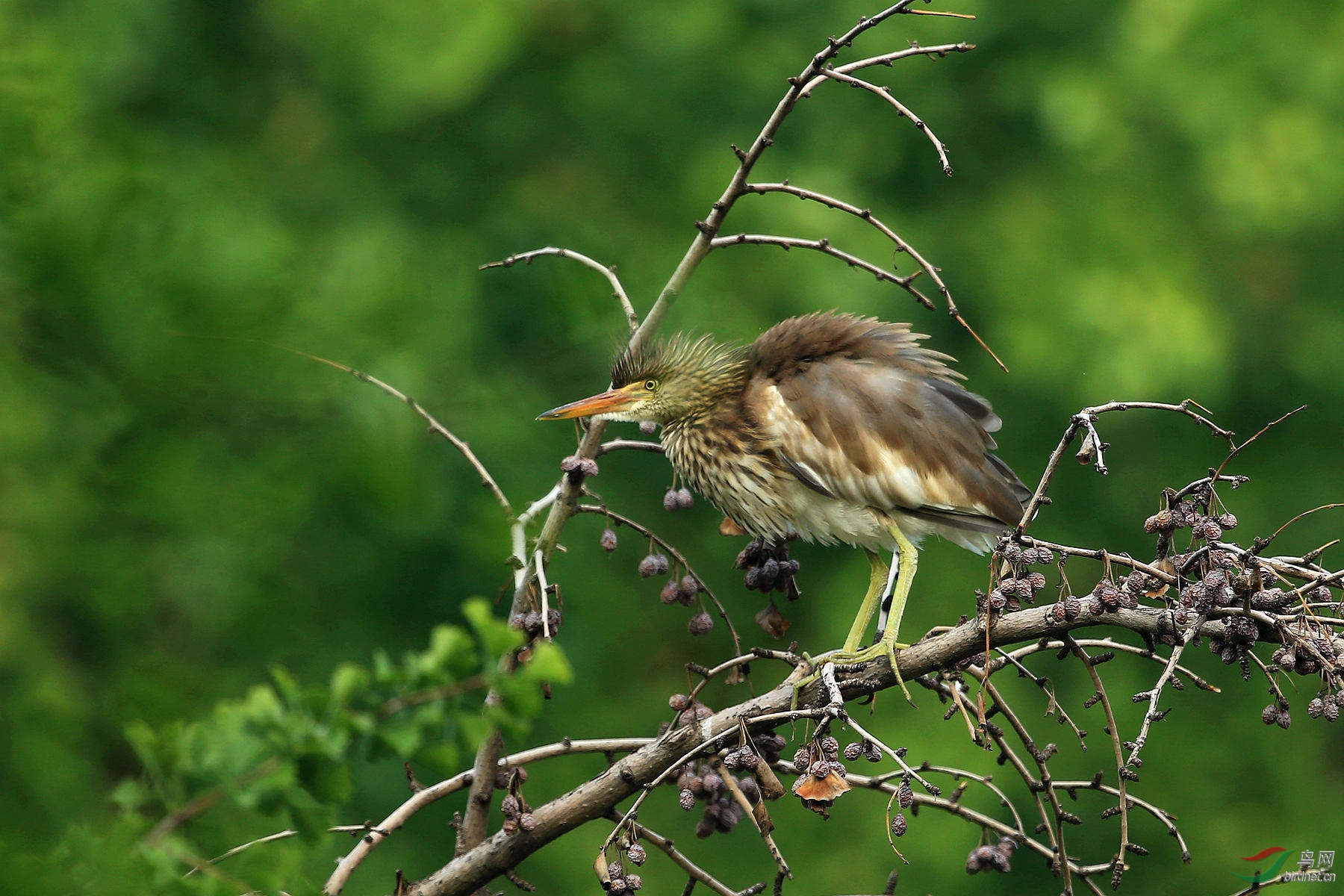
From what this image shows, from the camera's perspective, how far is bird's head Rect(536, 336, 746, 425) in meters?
3.65

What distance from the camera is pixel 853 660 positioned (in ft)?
9.16

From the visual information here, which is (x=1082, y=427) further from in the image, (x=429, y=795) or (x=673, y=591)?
(x=429, y=795)

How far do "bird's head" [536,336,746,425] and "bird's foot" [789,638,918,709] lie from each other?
92cm

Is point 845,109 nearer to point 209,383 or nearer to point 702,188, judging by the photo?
point 702,188

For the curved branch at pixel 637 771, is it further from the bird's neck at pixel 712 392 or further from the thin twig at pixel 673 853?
the bird's neck at pixel 712 392

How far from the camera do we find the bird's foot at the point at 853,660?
7.68 ft

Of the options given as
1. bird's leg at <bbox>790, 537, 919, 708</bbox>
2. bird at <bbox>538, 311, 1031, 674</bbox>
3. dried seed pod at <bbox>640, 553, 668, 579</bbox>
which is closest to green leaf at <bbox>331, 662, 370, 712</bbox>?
bird's leg at <bbox>790, 537, 919, 708</bbox>

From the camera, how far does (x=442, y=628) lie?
1.25 m

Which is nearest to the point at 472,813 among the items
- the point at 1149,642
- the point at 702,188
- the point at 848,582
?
the point at 1149,642

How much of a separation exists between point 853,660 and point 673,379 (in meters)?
1.16

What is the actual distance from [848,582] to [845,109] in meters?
3.05

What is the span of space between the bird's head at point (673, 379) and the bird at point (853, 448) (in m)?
0.04

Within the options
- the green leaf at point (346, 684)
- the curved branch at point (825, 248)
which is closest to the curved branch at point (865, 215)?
the curved branch at point (825, 248)

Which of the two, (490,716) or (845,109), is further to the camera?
(845,109)
